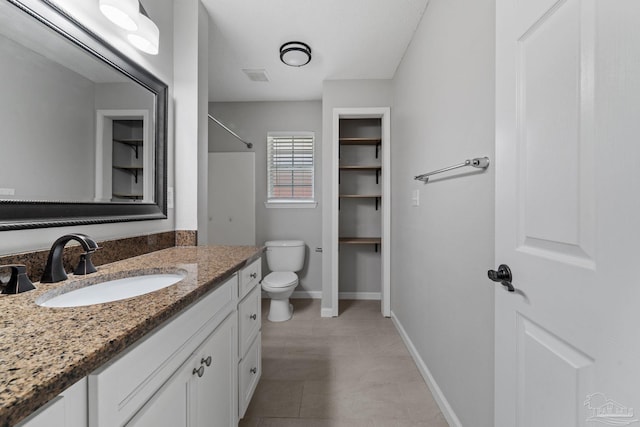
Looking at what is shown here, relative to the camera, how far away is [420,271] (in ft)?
6.28

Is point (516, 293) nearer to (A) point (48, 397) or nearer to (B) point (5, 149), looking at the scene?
(A) point (48, 397)

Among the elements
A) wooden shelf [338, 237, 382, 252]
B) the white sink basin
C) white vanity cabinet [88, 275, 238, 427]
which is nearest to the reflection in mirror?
the white sink basin

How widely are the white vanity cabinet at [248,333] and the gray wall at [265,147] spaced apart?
1.72 meters

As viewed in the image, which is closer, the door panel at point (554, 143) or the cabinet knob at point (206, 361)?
the door panel at point (554, 143)

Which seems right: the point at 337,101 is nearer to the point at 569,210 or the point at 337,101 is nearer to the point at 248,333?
the point at 248,333

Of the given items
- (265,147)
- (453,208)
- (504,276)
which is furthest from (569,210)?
(265,147)

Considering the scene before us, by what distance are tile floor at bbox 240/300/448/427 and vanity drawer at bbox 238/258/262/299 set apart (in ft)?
→ 2.30

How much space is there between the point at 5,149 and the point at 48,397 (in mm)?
864

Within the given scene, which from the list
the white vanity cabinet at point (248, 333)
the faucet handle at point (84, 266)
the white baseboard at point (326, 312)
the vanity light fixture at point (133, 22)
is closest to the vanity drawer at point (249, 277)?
the white vanity cabinet at point (248, 333)

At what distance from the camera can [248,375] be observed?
143 centimetres

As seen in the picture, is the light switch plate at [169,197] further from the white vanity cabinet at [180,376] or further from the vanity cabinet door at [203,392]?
the vanity cabinet door at [203,392]

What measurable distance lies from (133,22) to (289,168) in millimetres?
2240

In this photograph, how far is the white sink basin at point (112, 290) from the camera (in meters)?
0.87

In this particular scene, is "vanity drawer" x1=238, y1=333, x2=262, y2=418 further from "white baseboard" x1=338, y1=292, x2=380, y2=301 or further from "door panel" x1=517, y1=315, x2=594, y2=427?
"white baseboard" x1=338, y1=292, x2=380, y2=301
